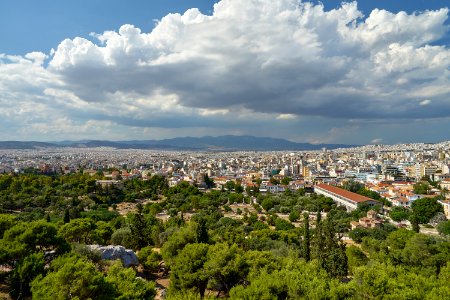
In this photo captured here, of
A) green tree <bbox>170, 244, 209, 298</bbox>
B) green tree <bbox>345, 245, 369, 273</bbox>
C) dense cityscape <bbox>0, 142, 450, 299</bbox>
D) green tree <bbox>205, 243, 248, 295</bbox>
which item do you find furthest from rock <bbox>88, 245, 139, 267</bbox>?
green tree <bbox>345, 245, 369, 273</bbox>

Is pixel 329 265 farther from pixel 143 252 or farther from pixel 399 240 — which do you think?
pixel 143 252

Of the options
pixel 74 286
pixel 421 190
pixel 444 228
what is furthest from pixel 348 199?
pixel 74 286

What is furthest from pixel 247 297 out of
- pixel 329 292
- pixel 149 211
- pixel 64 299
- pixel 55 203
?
pixel 55 203

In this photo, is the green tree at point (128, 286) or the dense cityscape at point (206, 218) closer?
the green tree at point (128, 286)

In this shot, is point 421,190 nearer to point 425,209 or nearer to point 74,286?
point 425,209

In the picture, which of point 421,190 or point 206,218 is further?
point 421,190

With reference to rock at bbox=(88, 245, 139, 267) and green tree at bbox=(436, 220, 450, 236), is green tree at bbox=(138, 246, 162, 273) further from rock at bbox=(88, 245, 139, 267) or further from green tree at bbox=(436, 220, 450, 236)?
green tree at bbox=(436, 220, 450, 236)

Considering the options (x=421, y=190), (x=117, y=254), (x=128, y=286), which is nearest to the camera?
(x=128, y=286)

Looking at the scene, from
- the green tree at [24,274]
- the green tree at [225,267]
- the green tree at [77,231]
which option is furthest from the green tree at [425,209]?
the green tree at [24,274]

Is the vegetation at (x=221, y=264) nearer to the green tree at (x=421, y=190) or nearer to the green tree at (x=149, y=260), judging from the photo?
the green tree at (x=149, y=260)
